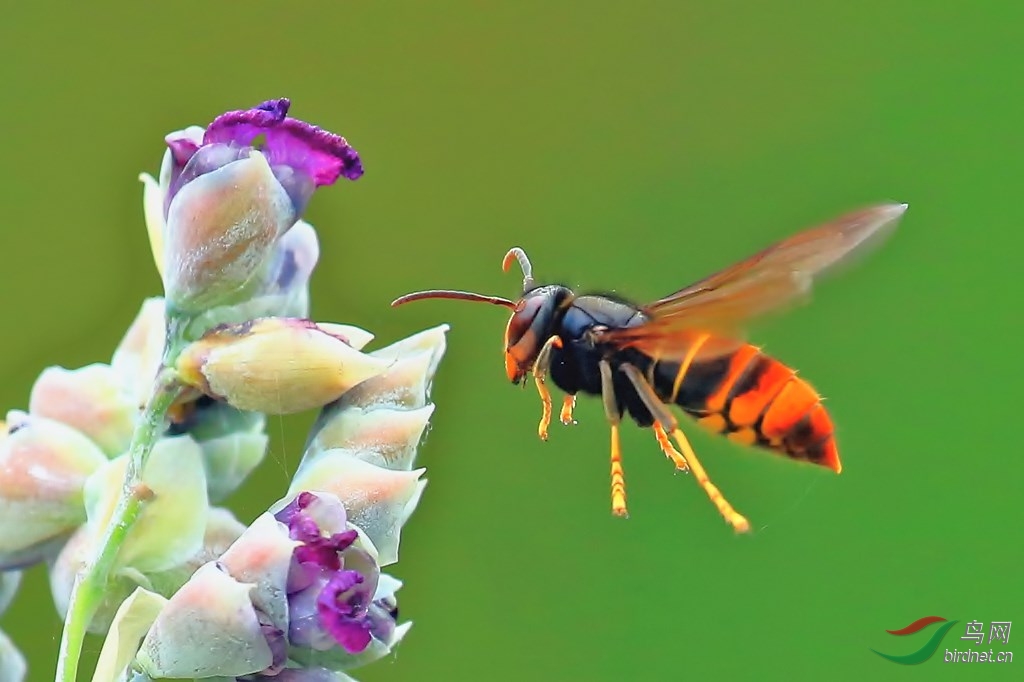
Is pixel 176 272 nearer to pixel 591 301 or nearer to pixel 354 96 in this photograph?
pixel 591 301

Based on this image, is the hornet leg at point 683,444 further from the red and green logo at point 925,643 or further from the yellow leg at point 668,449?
the red and green logo at point 925,643

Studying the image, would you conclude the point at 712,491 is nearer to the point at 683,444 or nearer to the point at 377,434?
the point at 683,444

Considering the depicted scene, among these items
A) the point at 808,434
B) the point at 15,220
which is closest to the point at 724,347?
the point at 808,434

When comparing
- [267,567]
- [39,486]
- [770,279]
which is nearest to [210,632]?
[267,567]

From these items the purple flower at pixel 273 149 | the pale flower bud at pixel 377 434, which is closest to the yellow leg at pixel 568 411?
the pale flower bud at pixel 377 434

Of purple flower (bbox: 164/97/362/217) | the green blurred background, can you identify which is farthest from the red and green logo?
purple flower (bbox: 164/97/362/217)

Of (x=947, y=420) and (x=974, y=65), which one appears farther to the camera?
(x=974, y=65)
